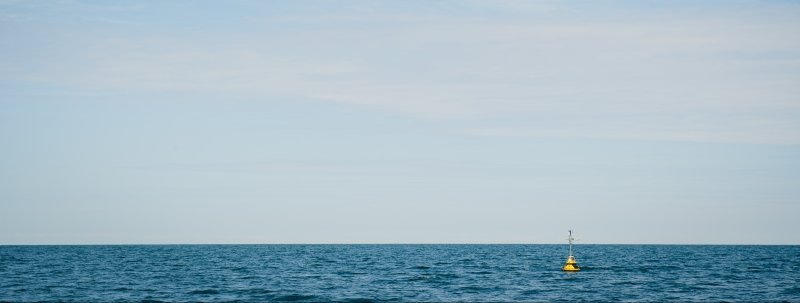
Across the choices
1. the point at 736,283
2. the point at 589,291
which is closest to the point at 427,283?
the point at 589,291

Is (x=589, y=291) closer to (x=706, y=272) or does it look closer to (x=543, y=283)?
(x=543, y=283)

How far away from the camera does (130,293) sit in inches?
2306

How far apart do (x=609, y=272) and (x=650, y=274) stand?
4.92 meters

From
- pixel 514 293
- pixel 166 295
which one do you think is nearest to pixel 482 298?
pixel 514 293

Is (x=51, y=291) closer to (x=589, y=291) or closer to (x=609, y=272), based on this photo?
(x=589, y=291)

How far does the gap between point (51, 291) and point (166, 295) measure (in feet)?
32.1

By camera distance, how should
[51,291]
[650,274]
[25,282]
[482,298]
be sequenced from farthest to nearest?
[650,274]
[25,282]
[51,291]
[482,298]

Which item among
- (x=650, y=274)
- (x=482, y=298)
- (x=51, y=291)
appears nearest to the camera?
(x=482, y=298)

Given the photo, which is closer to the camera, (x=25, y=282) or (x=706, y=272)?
(x=25, y=282)

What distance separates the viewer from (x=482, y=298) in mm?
55125

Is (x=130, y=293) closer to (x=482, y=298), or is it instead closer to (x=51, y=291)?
(x=51, y=291)

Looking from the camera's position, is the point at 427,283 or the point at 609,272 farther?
the point at 609,272

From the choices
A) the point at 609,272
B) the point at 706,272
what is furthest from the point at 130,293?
the point at 706,272

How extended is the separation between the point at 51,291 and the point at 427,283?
3085 cm
